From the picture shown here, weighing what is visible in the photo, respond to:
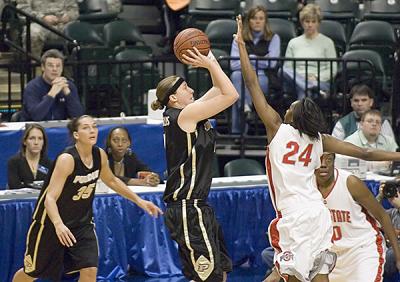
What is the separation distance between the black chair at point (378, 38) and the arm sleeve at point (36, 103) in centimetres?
361

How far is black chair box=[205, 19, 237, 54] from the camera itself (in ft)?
44.4

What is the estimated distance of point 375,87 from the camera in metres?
12.9

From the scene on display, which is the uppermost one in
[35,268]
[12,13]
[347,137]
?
[12,13]

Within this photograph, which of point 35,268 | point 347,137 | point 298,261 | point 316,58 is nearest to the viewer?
point 298,261

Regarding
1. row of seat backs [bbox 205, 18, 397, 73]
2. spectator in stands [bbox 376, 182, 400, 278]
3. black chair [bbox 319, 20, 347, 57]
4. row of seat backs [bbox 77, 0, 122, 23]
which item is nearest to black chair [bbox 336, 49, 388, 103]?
row of seat backs [bbox 205, 18, 397, 73]

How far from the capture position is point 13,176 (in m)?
10.4

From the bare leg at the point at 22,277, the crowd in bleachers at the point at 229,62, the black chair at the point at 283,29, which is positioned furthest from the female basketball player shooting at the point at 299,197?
the black chair at the point at 283,29

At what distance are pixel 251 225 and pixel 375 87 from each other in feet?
9.28

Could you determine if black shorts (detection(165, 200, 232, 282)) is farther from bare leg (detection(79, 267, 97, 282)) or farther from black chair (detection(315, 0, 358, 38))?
black chair (detection(315, 0, 358, 38))

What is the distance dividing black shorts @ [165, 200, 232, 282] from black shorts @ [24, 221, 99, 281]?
1283 mm

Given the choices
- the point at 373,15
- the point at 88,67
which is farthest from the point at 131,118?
the point at 373,15

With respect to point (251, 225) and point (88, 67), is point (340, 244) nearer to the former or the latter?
point (251, 225)

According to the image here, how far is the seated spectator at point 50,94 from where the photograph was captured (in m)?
11.7

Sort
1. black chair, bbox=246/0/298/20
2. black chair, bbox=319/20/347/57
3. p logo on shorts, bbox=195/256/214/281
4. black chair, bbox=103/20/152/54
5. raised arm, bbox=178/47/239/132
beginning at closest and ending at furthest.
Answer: raised arm, bbox=178/47/239/132
p logo on shorts, bbox=195/256/214/281
black chair, bbox=319/20/347/57
black chair, bbox=103/20/152/54
black chair, bbox=246/0/298/20
